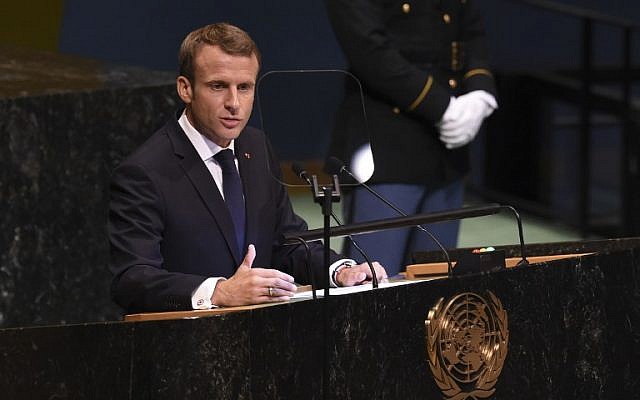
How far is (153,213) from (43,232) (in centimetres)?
151

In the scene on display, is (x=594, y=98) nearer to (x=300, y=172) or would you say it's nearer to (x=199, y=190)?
(x=199, y=190)

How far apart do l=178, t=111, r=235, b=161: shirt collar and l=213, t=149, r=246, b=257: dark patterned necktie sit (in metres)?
0.02

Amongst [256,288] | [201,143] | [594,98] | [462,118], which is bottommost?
[256,288]

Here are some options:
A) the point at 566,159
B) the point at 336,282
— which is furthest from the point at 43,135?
the point at 566,159

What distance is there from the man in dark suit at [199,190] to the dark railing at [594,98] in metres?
4.15

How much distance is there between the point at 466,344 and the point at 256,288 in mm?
443

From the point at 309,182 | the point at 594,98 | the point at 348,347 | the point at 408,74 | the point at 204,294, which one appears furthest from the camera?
the point at 594,98

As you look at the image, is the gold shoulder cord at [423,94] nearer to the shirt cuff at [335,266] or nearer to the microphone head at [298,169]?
the shirt cuff at [335,266]

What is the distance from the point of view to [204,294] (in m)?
3.35

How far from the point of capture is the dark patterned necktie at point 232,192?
3.73m

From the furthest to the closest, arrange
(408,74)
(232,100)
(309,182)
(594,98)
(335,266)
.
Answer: (594,98) < (408,74) < (335,266) < (232,100) < (309,182)

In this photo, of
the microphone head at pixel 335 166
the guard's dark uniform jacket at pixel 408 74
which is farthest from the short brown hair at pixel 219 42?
the guard's dark uniform jacket at pixel 408 74

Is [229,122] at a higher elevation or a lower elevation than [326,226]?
higher

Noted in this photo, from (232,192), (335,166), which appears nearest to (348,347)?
(335,166)
